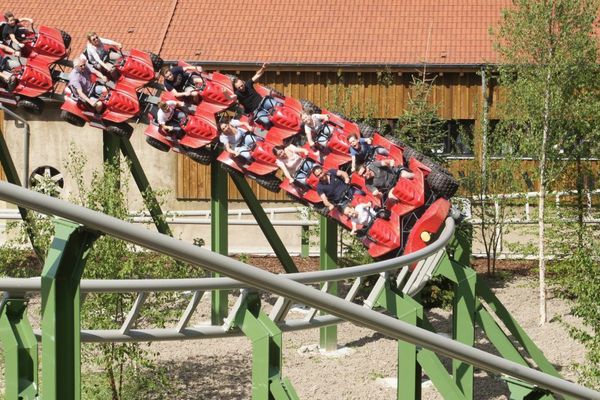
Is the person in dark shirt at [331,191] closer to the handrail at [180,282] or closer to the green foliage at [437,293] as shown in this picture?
the handrail at [180,282]

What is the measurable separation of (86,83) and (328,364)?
4.14 meters

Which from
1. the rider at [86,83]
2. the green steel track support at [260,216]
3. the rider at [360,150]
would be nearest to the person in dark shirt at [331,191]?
the rider at [360,150]

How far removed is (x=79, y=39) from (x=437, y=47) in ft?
22.7

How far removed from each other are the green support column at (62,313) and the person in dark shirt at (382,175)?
7764 mm

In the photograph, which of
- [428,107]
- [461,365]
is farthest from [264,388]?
[428,107]

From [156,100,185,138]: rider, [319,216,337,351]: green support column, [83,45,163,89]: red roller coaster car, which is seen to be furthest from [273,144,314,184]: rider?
[83,45,163,89]: red roller coaster car

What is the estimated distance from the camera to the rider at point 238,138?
481 inches

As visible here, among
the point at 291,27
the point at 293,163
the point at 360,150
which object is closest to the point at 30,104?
the point at 293,163

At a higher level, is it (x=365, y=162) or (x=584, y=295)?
(x=365, y=162)

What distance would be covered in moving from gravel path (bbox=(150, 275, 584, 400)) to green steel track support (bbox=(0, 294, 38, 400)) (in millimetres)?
6027

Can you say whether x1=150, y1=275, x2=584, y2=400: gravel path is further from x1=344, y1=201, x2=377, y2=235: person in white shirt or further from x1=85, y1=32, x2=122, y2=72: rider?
x1=85, y1=32, x2=122, y2=72: rider

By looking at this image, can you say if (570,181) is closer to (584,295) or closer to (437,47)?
(437,47)

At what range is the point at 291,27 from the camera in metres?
21.8

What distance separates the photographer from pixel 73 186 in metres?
21.3
